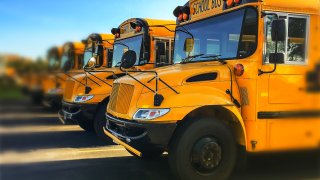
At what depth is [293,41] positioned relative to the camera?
4590 millimetres

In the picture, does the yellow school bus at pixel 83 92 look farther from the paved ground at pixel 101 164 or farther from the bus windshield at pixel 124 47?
the paved ground at pixel 101 164

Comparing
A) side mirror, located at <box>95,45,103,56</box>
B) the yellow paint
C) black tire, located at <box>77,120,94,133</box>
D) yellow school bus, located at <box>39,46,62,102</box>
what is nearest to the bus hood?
the yellow paint

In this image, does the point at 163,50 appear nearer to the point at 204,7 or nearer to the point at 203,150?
the point at 204,7

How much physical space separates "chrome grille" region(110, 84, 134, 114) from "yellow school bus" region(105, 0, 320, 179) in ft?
0.09

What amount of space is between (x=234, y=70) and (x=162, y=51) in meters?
3.22

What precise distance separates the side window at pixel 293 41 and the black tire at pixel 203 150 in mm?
1060

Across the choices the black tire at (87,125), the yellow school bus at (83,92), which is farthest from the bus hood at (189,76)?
the black tire at (87,125)

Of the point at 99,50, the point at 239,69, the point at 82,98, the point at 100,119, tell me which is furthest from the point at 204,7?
the point at 99,50

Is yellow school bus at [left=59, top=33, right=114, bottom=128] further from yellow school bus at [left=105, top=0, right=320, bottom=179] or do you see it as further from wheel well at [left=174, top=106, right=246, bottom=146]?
wheel well at [left=174, top=106, right=246, bottom=146]

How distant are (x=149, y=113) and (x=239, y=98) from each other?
3.76ft

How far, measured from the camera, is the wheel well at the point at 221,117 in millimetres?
4360

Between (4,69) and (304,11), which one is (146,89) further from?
(4,69)

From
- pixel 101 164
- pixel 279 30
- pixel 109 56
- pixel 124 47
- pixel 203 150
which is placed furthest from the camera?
pixel 109 56

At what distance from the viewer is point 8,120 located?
88.5 inches
